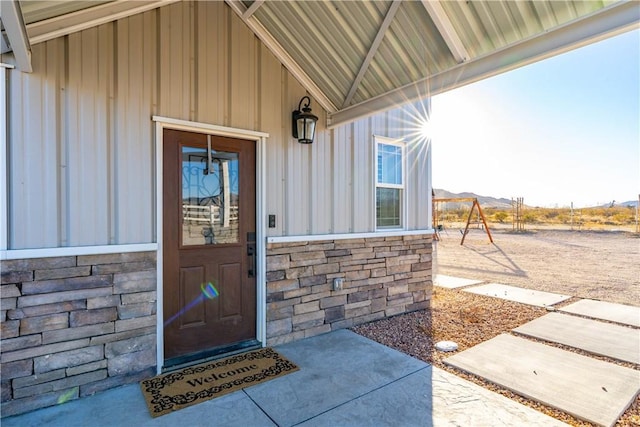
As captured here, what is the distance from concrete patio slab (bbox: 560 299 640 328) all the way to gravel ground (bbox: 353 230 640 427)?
25 cm

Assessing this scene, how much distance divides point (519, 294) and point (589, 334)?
1.82 m

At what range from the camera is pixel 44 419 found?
2.10 meters

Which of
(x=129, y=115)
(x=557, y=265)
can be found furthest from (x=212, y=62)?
(x=557, y=265)

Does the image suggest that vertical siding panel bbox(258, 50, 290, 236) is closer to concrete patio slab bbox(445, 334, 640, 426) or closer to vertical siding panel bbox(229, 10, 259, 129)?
vertical siding panel bbox(229, 10, 259, 129)

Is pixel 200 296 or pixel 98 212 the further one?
pixel 200 296

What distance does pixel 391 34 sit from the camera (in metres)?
2.75

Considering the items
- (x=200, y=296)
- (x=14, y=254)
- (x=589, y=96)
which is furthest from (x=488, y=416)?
(x=589, y=96)

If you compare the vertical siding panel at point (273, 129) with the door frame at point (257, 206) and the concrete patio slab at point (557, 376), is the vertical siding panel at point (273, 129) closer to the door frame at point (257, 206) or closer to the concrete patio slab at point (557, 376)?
the door frame at point (257, 206)

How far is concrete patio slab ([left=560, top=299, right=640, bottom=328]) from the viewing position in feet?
13.9

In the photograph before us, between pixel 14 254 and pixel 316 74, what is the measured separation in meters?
3.09

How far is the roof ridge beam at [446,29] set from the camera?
7.62ft

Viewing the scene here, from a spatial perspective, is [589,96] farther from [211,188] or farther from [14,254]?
[14,254]

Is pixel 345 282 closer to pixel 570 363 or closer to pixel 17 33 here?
pixel 570 363

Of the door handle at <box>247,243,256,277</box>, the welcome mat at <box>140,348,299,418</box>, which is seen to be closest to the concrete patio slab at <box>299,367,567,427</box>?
the welcome mat at <box>140,348,299,418</box>
